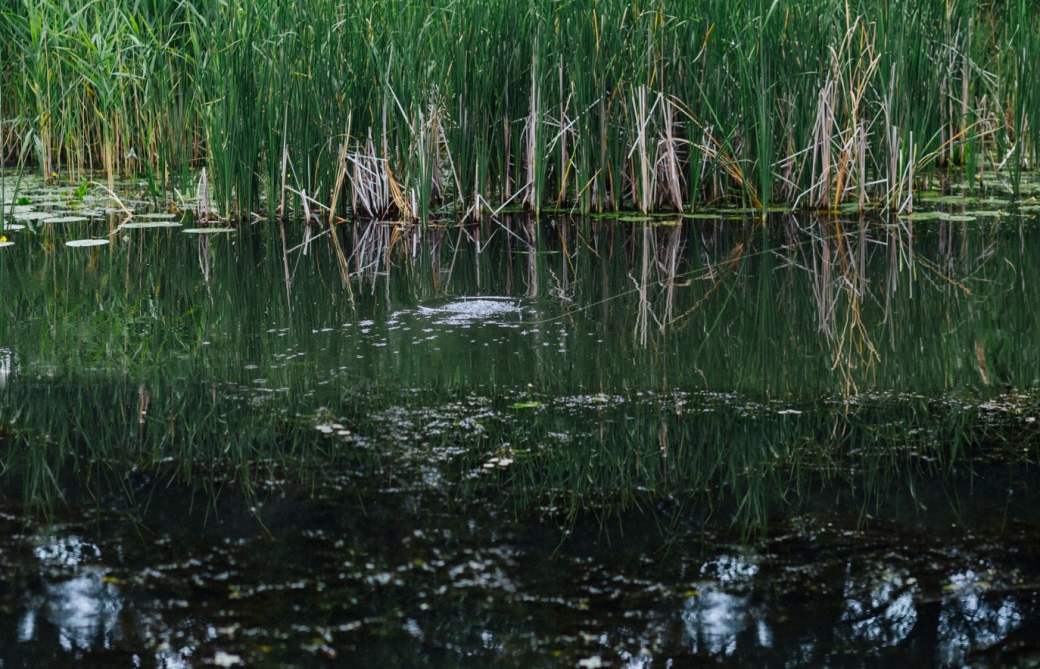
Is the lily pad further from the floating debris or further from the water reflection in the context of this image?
the water reflection

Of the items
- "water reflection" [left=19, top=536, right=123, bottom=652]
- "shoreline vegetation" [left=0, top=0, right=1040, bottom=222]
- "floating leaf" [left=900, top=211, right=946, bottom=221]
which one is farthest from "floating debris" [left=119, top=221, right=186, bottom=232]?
"water reflection" [left=19, top=536, right=123, bottom=652]

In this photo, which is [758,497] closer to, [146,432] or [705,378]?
[705,378]

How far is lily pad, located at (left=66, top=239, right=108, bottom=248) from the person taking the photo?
187 inches

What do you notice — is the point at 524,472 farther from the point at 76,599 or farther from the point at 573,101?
the point at 573,101

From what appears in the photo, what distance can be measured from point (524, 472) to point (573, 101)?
3.57 metres

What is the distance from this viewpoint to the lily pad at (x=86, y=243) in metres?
4.75

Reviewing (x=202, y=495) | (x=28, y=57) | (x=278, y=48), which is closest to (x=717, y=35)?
(x=278, y=48)

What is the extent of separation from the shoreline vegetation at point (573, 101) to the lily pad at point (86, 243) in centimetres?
63

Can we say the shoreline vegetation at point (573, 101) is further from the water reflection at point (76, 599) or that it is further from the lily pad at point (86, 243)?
the water reflection at point (76, 599)

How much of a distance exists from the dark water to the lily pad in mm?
801

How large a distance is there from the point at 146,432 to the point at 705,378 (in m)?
1.30

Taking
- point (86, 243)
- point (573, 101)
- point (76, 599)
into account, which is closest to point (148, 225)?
point (86, 243)

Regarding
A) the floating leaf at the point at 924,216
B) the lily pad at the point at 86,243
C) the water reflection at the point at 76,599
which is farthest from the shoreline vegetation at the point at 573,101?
the water reflection at the point at 76,599

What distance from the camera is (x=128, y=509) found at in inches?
77.0
